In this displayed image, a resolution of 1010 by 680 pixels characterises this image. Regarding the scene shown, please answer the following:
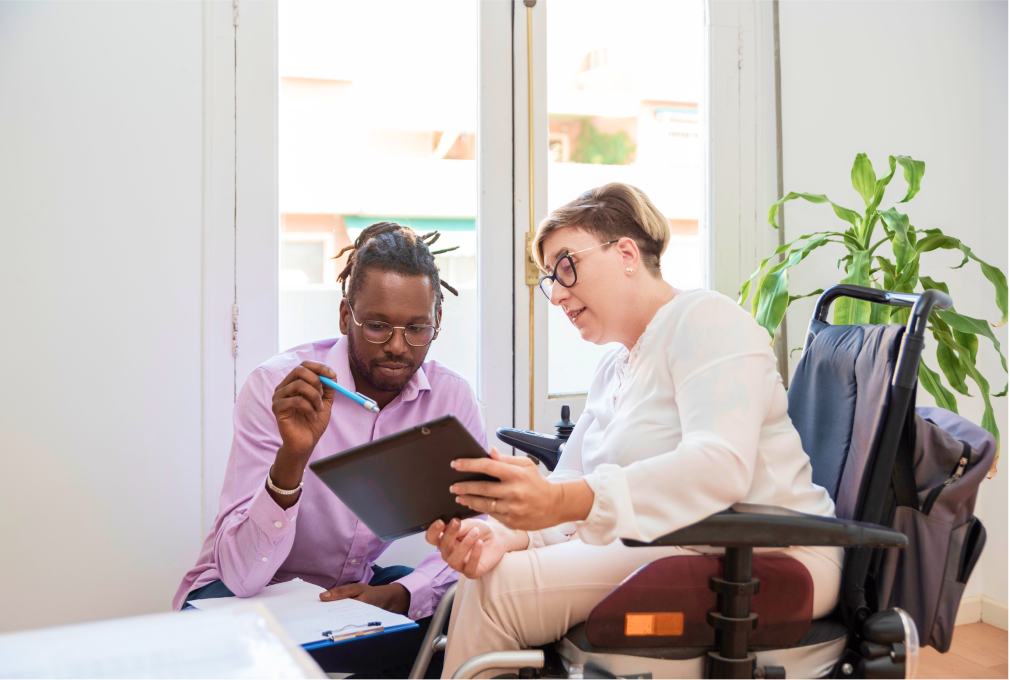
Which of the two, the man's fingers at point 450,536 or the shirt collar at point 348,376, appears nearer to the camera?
the man's fingers at point 450,536

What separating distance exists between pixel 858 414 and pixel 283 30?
1807mm

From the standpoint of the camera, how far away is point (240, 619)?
555 mm

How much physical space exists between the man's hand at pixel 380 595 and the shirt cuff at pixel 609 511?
544 millimetres

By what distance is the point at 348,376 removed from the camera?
5.12 feet

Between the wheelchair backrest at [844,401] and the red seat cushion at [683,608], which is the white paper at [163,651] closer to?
the red seat cushion at [683,608]

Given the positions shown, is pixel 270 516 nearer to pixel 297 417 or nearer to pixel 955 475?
pixel 297 417

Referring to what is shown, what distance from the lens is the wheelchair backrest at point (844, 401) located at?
1128 millimetres

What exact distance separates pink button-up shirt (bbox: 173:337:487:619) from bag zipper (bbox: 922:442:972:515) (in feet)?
3.06

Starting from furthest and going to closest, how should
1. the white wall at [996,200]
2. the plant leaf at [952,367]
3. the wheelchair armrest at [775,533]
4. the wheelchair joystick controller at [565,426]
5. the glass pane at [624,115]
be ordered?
the white wall at [996,200], the glass pane at [624,115], the plant leaf at [952,367], the wheelchair joystick controller at [565,426], the wheelchair armrest at [775,533]

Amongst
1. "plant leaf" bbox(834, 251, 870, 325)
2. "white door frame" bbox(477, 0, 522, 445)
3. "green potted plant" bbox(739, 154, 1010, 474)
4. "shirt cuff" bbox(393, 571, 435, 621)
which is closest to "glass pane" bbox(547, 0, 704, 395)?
"white door frame" bbox(477, 0, 522, 445)

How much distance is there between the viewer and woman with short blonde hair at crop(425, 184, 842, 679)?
100 centimetres

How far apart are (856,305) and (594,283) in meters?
1.01

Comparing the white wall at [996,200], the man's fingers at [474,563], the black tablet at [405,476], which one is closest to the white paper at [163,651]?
the black tablet at [405,476]

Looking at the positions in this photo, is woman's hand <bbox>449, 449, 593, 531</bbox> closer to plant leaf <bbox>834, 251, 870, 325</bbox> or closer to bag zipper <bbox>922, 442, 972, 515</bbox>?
bag zipper <bbox>922, 442, 972, 515</bbox>
